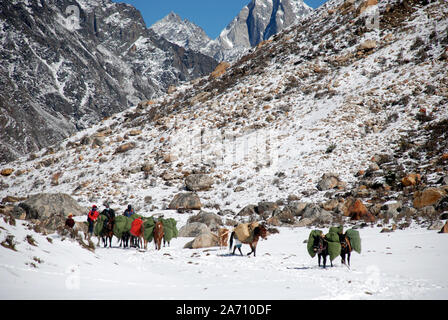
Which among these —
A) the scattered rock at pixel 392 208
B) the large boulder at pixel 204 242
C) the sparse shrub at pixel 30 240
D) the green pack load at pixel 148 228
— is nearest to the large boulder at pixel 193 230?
the large boulder at pixel 204 242

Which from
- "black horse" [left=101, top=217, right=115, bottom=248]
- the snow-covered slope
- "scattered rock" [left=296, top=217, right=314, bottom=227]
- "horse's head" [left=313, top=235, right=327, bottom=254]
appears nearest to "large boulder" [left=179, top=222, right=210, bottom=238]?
the snow-covered slope

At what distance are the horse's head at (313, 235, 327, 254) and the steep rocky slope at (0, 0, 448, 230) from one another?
6.94 m

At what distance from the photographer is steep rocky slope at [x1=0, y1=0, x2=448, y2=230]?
63.0 ft

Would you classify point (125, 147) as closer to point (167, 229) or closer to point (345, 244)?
point (167, 229)

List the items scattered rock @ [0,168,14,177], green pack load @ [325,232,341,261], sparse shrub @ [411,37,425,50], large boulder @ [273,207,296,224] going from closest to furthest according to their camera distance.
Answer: green pack load @ [325,232,341,261], large boulder @ [273,207,296,224], sparse shrub @ [411,37,425,50], scattered rock @ [0,168,14,177]

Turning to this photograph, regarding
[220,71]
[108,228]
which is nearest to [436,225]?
[108,228]

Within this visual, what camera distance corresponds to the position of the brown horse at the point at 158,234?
1303 cm

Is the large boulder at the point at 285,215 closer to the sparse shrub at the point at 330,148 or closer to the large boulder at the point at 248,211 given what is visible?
the large boulder at the point at 248,211

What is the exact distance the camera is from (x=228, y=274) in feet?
27.8

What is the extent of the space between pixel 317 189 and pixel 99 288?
17176 mm

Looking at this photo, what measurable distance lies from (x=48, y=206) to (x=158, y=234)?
10.6 meters

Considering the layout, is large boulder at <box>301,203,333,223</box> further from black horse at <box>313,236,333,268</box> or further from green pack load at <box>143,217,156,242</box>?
green pack load at <box>143,217,156,242</box>

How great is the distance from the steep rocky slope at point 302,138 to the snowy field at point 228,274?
5.13 metres
